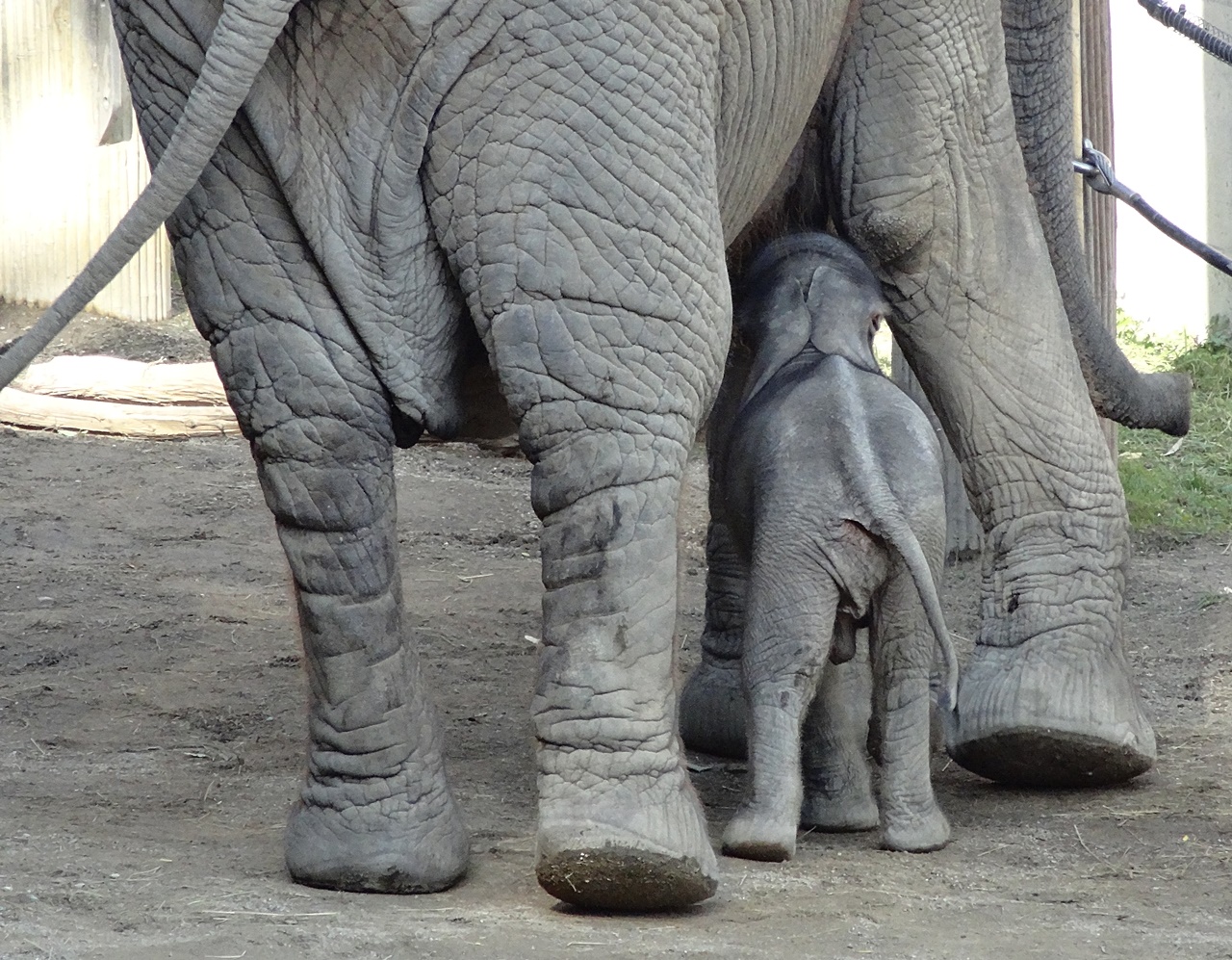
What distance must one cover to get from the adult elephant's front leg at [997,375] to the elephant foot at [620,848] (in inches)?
49.2

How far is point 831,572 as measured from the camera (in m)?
3.83

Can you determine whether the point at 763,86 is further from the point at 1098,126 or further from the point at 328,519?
the point at 1098,126

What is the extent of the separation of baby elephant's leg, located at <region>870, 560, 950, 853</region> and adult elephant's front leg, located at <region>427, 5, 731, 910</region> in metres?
0.57

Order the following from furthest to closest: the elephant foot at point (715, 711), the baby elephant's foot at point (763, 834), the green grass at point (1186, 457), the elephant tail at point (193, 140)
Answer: the green grass at point (1186, 457), the elephant foot at point (715, 711), the baby elephant's foot at point (763, 834), the elephant tail at point (193, 140)

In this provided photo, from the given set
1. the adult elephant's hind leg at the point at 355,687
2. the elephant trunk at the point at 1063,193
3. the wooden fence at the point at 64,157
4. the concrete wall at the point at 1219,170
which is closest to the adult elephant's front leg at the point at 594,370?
the adult elephant's hind leg at the point at 355,687

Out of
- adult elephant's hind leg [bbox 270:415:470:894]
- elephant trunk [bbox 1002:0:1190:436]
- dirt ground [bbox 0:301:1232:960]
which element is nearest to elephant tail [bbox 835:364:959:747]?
dirt ground [bbox 0:301:1232:960]

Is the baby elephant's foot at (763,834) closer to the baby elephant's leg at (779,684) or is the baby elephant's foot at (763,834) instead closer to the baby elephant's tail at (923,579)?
the baby elephant's leg at (779,684)

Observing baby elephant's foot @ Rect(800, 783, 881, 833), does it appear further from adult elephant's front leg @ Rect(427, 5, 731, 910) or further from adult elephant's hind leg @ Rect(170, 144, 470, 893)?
adult elephant's hind leg @ Rect(170, 144, 470, 893)

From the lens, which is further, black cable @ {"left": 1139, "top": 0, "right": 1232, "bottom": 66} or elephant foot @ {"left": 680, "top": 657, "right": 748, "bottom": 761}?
black cable @ {"left": 1139, "top": 0, "right": 1232, "bottom": 66}

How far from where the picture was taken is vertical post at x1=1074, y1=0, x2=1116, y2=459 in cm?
677

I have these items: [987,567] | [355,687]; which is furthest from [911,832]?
[355,687]

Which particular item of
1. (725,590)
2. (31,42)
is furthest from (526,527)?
(31,42)

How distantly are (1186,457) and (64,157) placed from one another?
617 centimetres

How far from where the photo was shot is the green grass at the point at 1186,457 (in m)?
7.56
